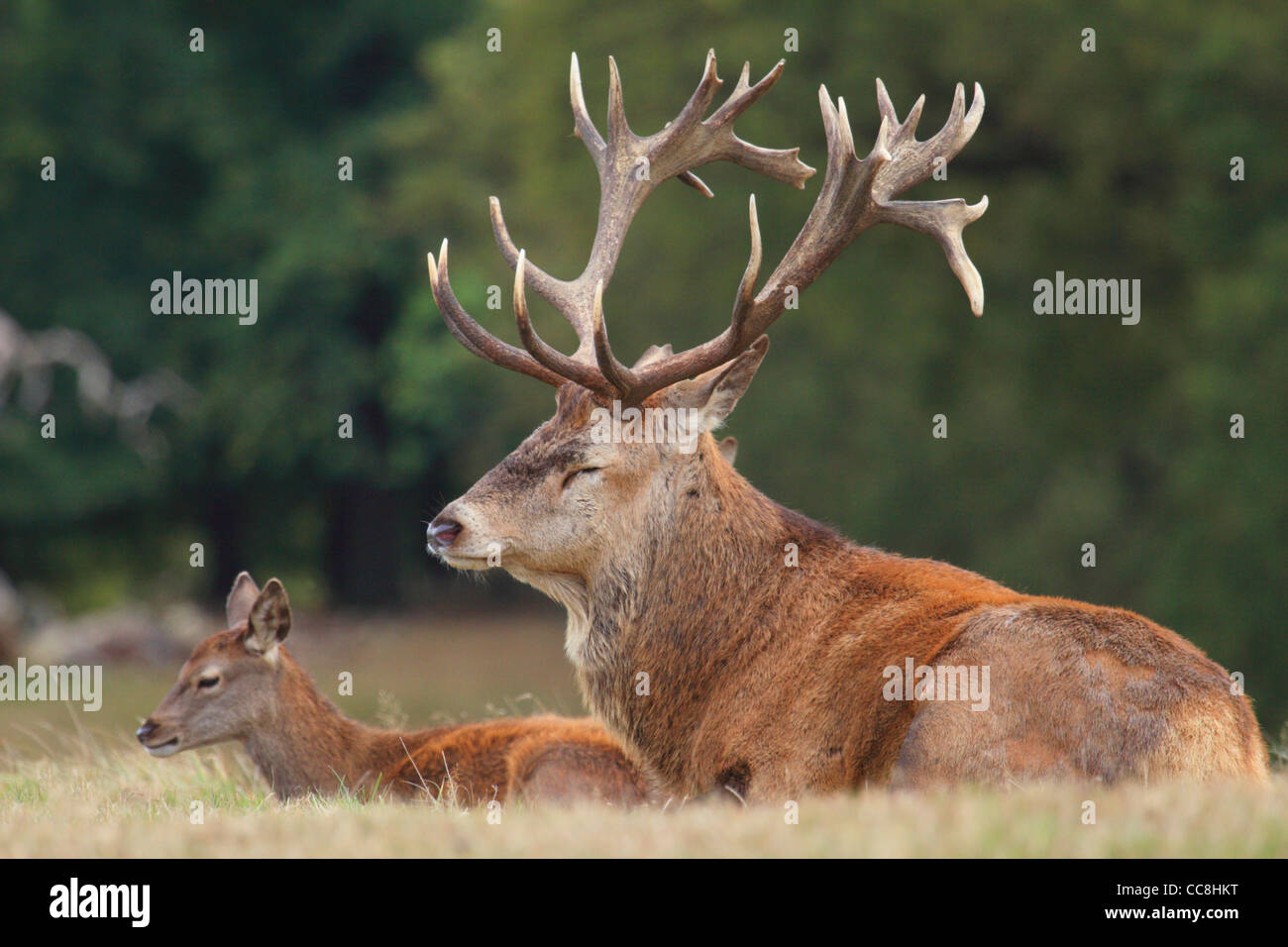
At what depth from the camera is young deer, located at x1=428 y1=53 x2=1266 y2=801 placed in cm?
586

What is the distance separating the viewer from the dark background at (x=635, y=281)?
1928 centimetres

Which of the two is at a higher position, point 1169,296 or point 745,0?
point 745,0

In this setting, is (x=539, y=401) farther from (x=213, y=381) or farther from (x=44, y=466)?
(x=44, y=466)

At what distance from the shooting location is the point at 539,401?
93.7 feet

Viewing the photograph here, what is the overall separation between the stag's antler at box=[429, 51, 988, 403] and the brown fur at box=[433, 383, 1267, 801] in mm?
179

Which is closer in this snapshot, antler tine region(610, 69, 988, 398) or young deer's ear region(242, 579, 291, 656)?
antler tine region(610, 69, 988, 398)

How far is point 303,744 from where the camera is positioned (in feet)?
28.8

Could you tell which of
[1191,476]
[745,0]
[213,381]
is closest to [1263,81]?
[1191,476]

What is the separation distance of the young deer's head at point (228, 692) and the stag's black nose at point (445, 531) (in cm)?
207
